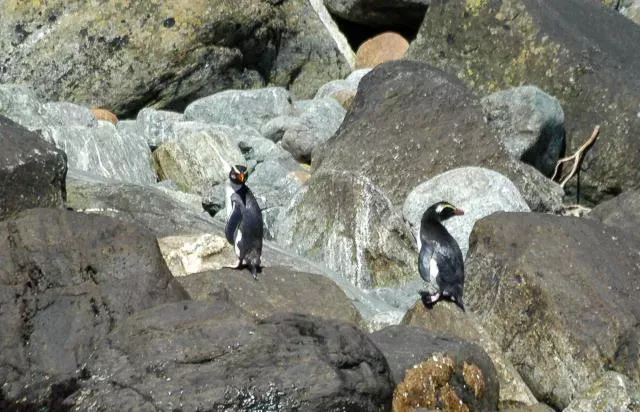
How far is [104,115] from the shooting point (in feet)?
63.0

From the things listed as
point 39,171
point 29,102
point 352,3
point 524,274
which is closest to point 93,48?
point 29,102

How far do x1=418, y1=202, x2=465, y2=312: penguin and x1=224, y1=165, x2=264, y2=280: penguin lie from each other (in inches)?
44.6

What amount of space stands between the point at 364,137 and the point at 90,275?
621 centimetres

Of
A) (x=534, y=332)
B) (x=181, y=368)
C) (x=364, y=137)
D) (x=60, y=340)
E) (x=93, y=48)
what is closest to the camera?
(x=181, y=368)

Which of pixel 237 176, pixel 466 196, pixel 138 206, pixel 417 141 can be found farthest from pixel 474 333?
pixel 417 141

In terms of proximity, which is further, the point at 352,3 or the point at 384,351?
the point at 352,3

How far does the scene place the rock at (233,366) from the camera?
959 centimetres

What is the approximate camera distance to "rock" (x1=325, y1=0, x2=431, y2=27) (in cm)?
2186

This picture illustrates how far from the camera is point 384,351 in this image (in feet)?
35.4

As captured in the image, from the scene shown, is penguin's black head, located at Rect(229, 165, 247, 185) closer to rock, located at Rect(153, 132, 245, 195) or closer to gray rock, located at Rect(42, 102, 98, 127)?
rock, located at Rect(153, 132, 245, 195)

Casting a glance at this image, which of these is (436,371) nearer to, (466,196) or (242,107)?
(466,196)

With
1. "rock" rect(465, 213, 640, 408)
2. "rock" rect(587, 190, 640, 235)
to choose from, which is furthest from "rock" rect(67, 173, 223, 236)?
"rock" rect(587, 190, 640, 235)

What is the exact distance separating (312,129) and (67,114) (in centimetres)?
238

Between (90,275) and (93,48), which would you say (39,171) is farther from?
(93,48)
